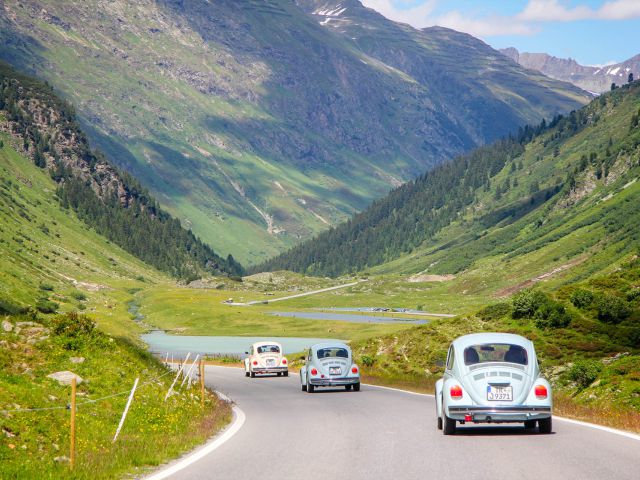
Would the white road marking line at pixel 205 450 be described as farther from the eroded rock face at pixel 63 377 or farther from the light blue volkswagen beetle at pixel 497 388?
the light blue volkswagen beetle at pixel 497 388

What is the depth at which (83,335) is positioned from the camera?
33.0 meters

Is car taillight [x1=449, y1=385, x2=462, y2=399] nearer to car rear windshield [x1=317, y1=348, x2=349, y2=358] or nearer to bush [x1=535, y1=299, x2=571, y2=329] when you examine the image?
car rear windshield [x1=317, y1=348, x2=349, y2=358]

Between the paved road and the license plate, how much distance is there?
0.97 m

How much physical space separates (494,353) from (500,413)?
1992 millimetres

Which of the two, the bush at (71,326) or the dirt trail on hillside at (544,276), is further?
the dirt trail on hillside at (544,276)

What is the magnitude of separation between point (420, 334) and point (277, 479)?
47.1 m

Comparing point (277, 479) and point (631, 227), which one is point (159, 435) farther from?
point (631, 227)

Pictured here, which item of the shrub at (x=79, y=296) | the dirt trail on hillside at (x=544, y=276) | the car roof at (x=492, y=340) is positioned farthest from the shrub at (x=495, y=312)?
the dirt trail on hillside at (x=544, y=276)

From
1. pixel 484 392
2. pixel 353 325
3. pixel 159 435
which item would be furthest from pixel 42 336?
pixel 353 325

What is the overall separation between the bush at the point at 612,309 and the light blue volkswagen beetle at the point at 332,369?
16105 mm

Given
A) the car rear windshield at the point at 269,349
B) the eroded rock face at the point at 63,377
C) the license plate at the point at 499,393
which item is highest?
the car rear windshield at the point at 269,349

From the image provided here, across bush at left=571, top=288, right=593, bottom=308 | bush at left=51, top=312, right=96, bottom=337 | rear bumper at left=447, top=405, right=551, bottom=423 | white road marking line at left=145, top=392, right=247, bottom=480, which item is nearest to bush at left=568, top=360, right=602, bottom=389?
bush at left=571, top=288, right=593, bottom=308

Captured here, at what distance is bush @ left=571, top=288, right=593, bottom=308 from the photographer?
54.2m

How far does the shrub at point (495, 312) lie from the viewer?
59.8m
